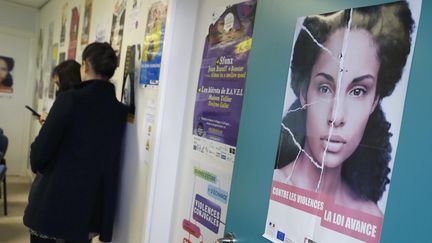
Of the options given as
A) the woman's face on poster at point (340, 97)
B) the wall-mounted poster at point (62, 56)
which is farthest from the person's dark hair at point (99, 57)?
the wall-mounted poster at point (62, 56)

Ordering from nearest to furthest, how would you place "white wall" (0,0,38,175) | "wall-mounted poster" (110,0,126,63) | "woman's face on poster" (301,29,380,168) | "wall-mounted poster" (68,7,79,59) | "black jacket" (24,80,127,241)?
"woman's face on poster" (301,29,380,168)
"black jacket" (24,80,127,241)
"wall-mounted poster" (110,0,126,63)
"wall-mounted poster" (68,7,79,59)
"white wall" (0,0,38,175)

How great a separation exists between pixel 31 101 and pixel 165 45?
4293 millimetres

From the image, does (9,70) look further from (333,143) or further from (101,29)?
(333,143)

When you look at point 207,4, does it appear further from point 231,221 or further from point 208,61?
point 231,221

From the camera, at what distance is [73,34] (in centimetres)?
316

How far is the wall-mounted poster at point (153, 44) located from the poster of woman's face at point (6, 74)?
404cm

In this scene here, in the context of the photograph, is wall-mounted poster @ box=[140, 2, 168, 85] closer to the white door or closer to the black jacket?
the black jacket

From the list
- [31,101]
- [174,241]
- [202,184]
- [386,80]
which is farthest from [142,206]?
[31,101]

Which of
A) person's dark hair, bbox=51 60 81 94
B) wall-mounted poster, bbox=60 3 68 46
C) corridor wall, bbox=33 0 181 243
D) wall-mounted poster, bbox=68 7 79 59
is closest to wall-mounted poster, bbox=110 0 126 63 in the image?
corridor wall, bbox=33 0 181 243

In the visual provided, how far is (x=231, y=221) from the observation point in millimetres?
1115

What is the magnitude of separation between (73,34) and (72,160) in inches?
76.1

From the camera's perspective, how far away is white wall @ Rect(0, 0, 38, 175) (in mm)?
4824

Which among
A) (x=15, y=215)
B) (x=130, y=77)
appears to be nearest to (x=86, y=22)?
(x=130, y=77)

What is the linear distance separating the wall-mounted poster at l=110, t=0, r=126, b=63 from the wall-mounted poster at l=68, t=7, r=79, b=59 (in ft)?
3.26
